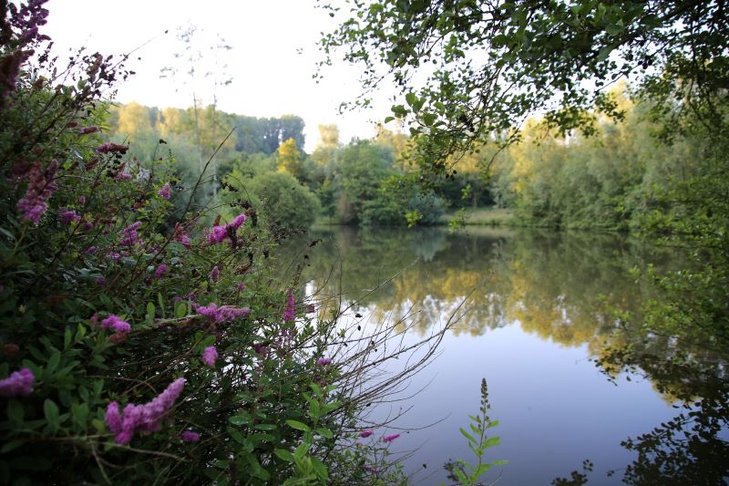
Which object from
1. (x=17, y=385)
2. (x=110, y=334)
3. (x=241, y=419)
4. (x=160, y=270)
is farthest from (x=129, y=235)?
(x=17, y=385)

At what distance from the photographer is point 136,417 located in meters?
0.90

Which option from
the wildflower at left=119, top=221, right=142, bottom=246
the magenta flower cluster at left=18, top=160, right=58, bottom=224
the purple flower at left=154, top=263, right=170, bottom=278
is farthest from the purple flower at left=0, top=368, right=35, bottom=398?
the wildflower at left=119, top=221, right=142, bottom=246

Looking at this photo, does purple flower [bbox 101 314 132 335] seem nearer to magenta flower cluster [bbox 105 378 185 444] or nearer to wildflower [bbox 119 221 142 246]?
magenta flower cluster [bbox 105 378 185 444]

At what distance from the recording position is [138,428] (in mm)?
949

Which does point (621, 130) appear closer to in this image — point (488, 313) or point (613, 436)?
point (488, 313)

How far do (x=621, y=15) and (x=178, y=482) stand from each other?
2738 millimetres

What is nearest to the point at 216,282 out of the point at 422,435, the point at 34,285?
the point at 34,285

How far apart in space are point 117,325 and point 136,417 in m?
0.34

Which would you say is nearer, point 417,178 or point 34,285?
point 34,285

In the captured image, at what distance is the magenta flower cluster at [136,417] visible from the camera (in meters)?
0.89

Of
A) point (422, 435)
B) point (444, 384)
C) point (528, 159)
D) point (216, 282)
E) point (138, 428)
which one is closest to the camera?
point (138, 428)

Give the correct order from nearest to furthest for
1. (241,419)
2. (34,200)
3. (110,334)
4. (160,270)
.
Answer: (34,200)
(110,334)
(241,419)
(160,270)

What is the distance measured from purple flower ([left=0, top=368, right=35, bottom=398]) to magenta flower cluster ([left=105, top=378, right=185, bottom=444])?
6.1 inches

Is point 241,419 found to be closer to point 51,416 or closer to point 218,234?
point 51,416
